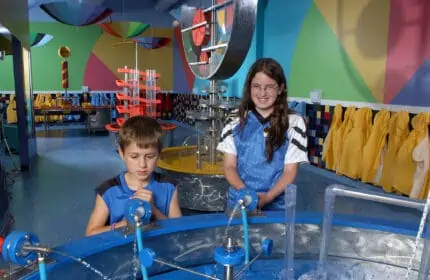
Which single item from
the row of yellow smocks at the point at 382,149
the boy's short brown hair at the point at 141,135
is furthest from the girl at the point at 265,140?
the row of yellow smocks at the point at 382,149

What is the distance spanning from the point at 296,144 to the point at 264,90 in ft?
0.90

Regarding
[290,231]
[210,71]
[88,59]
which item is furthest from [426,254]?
[88,59]

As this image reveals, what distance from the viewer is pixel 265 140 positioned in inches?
68.4

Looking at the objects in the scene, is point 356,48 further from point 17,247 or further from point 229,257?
point 17,247

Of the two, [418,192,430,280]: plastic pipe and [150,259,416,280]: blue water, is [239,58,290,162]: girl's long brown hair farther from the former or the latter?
[418,192,430,280]: plastic pipe

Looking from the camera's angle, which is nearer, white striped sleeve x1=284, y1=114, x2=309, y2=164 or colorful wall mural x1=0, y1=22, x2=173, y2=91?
white striped sleeve x1=284, y1=114, x2=309, y2=164

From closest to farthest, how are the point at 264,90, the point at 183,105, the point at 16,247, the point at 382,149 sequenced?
the point at 16,247 < the point at 264,90 < the point at 382,149 < the point at 183,105

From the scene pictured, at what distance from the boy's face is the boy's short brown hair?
14 millimetres

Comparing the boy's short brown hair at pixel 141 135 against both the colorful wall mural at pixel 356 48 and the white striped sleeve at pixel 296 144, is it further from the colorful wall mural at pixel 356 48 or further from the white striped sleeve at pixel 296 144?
the colorful wall mural at pixel 356 48

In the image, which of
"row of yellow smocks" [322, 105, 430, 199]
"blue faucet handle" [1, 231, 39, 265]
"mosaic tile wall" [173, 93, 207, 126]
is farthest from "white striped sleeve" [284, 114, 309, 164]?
"mosaic tile wall" [173, 93, 207, 126]

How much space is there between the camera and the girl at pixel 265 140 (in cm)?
167

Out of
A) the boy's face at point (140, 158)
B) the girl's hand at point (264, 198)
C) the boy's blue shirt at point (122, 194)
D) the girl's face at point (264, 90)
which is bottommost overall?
the girl's hand at point (264, 198)

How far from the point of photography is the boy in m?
1.40

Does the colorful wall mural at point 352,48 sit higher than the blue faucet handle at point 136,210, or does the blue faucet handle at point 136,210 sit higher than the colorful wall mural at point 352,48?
the colorful wall mural at point 352,48
